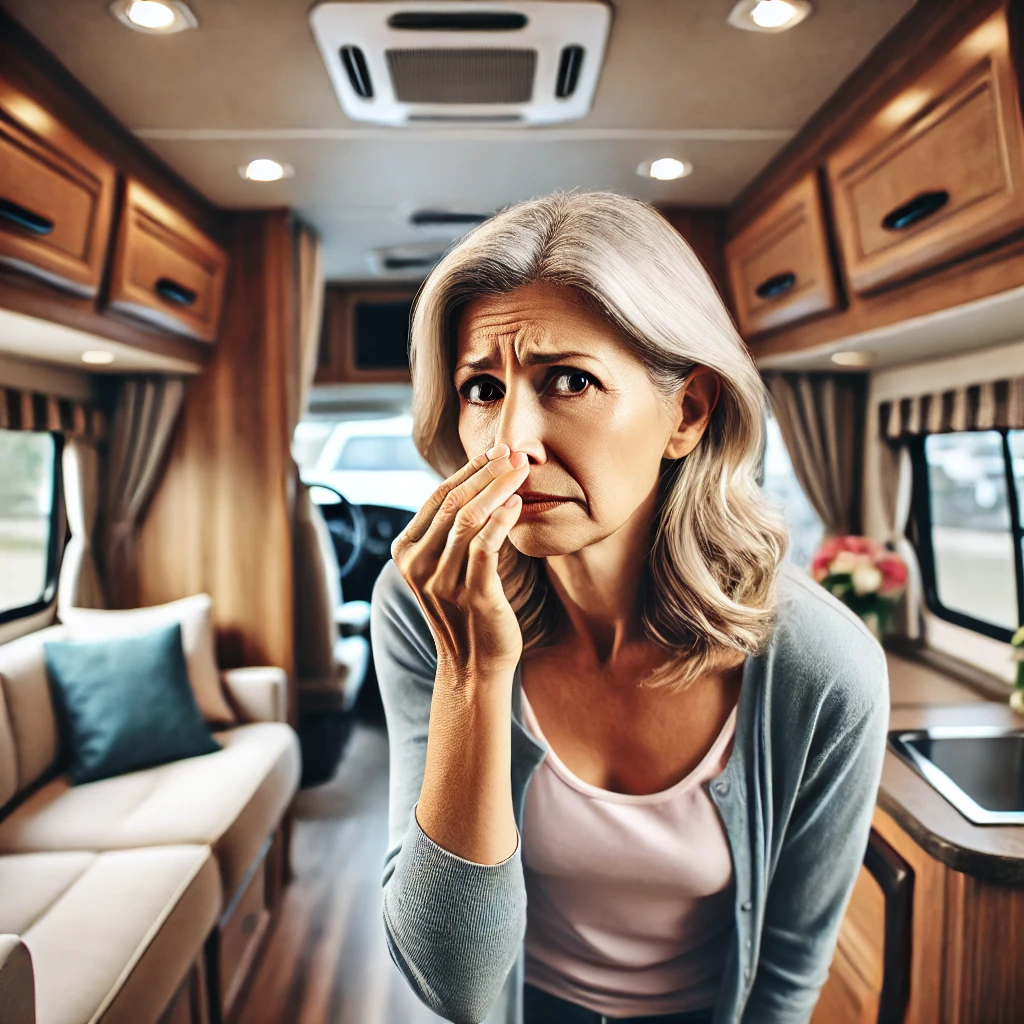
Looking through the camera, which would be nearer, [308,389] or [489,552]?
[489,552]

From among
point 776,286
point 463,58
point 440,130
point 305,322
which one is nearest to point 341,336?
point 305,322

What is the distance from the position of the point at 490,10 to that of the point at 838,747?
134 cm

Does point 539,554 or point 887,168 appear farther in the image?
point 887,168

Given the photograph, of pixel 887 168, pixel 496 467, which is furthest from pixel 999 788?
pixel 887 168

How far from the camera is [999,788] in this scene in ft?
3.32

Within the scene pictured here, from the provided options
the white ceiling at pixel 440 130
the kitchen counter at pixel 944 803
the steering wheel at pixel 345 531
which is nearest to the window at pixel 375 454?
the steering wheel at pixel 345 531

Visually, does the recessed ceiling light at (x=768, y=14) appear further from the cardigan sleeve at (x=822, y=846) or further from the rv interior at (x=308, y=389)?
the cardigan sleeve at (x=822, y=846)

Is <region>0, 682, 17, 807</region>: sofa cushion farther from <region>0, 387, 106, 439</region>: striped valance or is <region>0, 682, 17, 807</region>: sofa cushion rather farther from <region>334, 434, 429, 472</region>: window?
<region>334, 434, 429, 472</region>: window

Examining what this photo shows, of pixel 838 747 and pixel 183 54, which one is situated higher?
pixel 183 54

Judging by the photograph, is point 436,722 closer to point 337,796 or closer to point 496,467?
point 496,467

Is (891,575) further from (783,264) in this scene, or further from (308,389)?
(308,389)

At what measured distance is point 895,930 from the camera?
1121mm

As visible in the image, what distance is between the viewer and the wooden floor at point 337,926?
68.6 inches

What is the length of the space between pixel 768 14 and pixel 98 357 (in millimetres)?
2078
